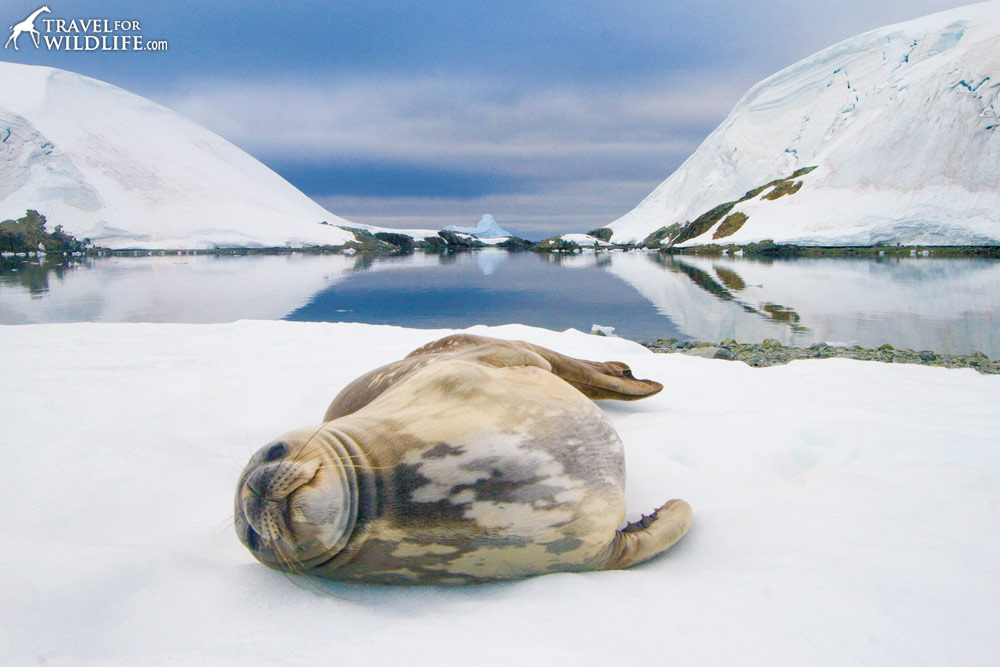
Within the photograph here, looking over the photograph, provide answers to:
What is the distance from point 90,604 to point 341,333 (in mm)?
5203

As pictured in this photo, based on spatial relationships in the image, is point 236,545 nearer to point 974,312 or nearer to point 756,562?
point 756,562

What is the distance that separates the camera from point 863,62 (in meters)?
66.8

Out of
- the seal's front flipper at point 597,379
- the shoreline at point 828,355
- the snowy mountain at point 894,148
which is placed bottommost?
the shoreline at point 828,355

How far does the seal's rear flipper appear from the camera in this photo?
6.43ft

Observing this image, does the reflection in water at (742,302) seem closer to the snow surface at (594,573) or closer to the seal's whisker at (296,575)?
the snow surface at (594,573)

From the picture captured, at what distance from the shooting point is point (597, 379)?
3584 mm

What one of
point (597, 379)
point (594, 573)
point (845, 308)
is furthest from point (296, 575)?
point (845, 308)

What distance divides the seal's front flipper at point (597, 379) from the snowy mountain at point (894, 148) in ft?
143

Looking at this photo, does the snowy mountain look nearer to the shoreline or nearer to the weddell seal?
the shoreline

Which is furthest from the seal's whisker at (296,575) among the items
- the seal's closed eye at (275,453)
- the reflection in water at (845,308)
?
the reflection in water at (845,308)

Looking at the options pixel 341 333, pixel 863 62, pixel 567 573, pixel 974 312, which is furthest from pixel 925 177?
pixel 567 573

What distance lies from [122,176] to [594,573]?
9134 centimetres

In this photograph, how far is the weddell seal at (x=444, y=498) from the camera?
1.70m

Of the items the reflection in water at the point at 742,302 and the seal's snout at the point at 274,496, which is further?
the reflection in water at the point at 742,302
